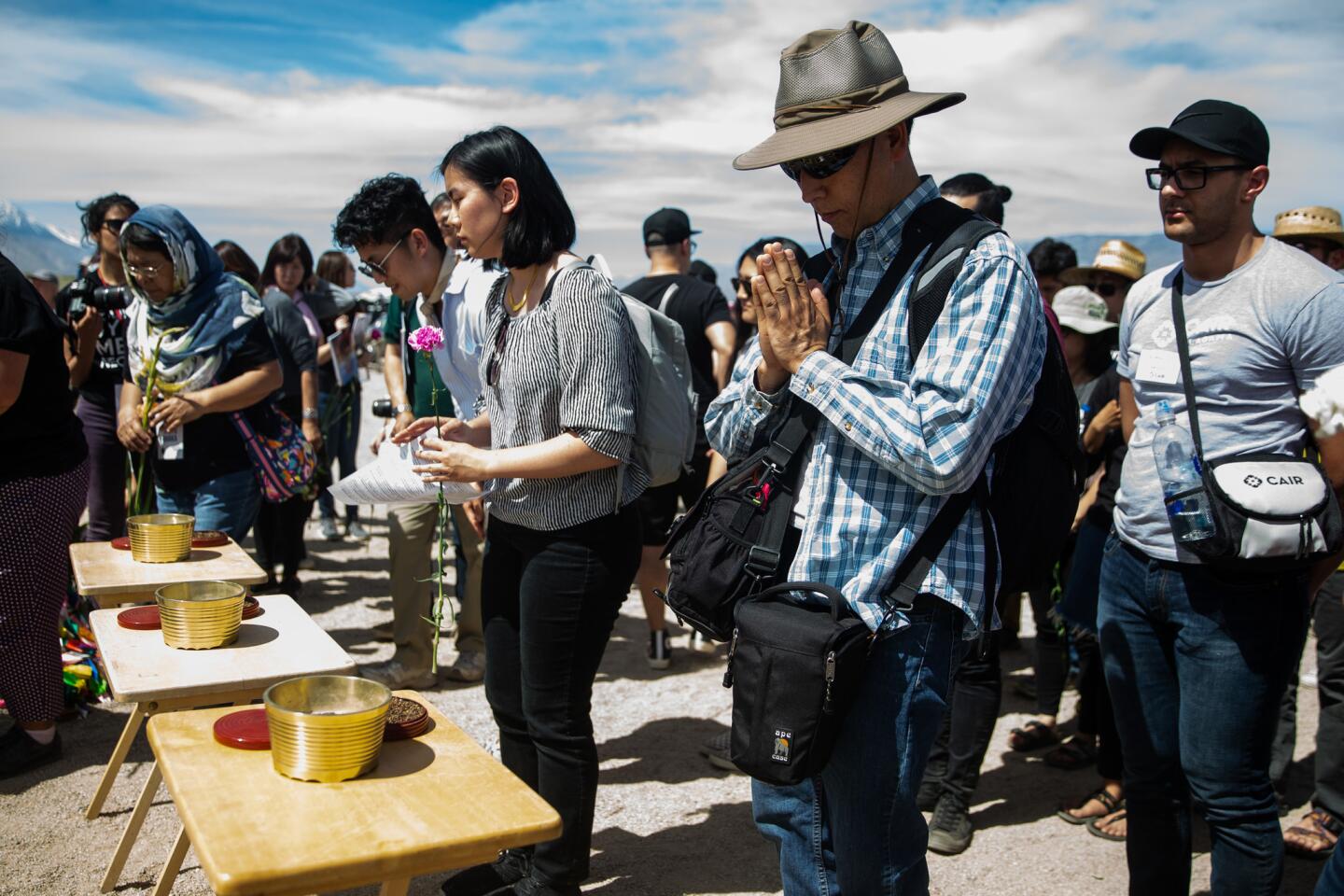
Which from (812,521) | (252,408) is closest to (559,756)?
(812,521)

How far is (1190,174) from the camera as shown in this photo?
244 cm

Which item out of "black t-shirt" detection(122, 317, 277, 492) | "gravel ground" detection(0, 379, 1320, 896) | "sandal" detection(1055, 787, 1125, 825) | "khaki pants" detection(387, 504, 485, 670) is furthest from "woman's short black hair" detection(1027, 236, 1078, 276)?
"black t-shirt" detection(122, 317, 277, 492)

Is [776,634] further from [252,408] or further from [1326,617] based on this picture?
[252,408]

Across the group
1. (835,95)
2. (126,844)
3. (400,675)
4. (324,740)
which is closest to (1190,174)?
(835,95)

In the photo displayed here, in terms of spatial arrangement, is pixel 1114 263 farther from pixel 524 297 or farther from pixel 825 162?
pixel 825 162

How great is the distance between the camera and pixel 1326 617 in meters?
3.56

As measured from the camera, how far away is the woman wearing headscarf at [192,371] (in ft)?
13.2

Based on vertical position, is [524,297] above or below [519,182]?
below

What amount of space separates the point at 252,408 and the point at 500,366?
188 cm

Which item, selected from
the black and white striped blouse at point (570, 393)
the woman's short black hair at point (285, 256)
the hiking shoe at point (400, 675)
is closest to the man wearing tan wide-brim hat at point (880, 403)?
the black and white striped blouse at point (570, 393)

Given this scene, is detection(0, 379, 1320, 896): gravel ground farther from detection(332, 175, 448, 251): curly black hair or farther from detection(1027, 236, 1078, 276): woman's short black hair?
detection(1027, 236, 1078, 276): woman's short black hair

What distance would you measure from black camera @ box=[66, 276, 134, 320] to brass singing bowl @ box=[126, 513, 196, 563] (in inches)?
92.7

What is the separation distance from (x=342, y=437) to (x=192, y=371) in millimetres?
4689

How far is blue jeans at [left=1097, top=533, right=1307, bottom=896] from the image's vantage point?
7.83 ft
